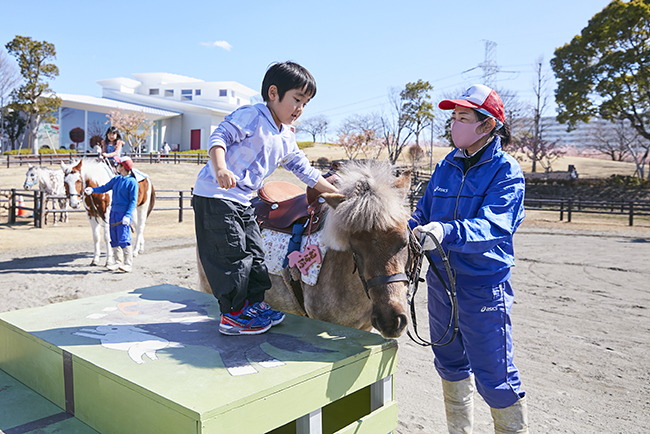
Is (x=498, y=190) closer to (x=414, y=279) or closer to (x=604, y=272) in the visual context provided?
(x=414, y=279)

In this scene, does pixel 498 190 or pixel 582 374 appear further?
pixel 582 374

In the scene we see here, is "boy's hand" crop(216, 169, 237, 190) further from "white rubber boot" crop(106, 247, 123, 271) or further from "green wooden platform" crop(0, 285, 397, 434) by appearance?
"white rubber boot" crop(106, 247, 123, 271)

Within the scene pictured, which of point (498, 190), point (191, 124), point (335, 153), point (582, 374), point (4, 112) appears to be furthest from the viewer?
point (335, 153)

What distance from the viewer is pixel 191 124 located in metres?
44.1

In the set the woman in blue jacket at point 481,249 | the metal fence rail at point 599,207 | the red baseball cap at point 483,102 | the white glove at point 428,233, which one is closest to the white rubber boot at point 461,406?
the woman in blue jacket at point 481,249

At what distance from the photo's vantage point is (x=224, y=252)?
2.25 meters

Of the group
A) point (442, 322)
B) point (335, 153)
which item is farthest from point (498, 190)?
point (335, 153)

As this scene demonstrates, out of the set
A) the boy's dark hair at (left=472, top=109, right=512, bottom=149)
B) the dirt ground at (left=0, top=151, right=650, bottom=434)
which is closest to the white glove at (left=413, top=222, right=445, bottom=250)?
the boy's dark hair at (left=472, top=109, right=512, bottom=149)

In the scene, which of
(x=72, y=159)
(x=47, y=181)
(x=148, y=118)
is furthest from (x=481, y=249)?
(x=148, y=118)

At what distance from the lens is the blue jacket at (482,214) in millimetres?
1875

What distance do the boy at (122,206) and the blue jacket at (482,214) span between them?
21.7 feet

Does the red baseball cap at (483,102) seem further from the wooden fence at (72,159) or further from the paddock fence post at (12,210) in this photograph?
the wooden fence at (72,159)

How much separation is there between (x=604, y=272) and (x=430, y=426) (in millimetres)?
7288

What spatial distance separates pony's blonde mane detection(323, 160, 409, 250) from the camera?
1.98m
